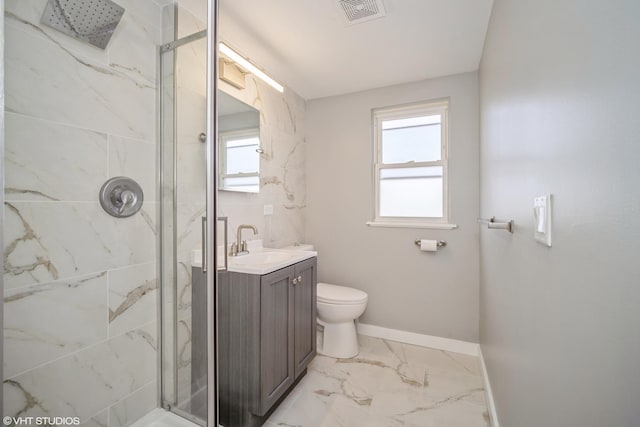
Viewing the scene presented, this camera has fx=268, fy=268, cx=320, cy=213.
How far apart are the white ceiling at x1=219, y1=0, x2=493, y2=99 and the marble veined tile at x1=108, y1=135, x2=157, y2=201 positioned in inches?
37.5

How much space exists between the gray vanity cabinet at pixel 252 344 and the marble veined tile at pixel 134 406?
1.09 feet

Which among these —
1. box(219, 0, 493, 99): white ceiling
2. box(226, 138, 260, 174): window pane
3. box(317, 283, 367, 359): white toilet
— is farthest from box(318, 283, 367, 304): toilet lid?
box(219, 0, 493, 99): white ceiling

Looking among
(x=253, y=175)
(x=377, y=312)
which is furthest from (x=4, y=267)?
(x=377, y=312)

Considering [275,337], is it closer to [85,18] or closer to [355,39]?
[85,18]

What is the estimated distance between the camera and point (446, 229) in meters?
2.35

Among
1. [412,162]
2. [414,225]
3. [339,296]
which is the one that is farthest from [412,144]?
[339,296]

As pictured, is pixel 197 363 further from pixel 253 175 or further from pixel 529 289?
pixel 529 289

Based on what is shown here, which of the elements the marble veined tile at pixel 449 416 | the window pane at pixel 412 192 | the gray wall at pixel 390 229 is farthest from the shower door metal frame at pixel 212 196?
the window pane at pixel 412 192

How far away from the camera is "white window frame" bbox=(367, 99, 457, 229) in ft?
7.89

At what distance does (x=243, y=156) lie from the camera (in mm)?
2010

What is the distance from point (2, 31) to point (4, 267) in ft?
2.60

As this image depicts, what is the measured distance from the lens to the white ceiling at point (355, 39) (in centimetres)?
157

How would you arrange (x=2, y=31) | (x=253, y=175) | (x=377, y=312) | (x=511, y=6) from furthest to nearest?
1. (x=377, y=312)
2. (x=253, y=175)
3. (x=511, y=6)
4. (x=2, y=31)

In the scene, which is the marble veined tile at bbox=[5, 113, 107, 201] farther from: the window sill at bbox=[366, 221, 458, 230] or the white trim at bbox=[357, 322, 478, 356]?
the white trim at bbox=[357, 322, 478, 356]
